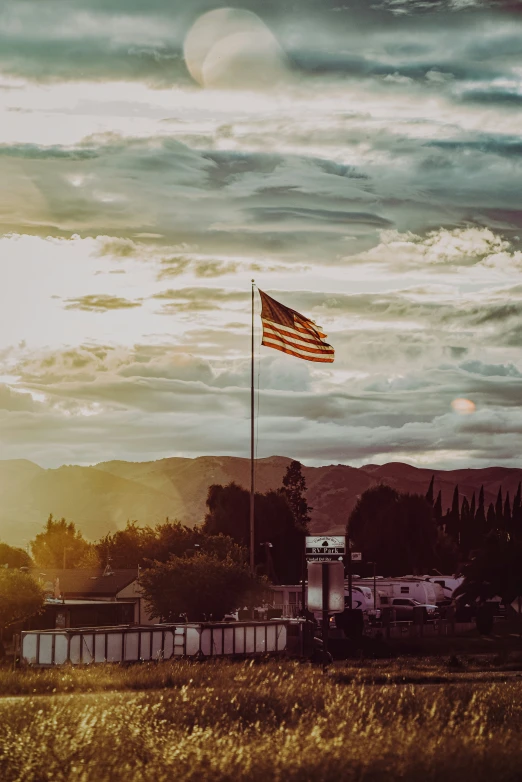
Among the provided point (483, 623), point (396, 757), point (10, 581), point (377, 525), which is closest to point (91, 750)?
point (396, 757)

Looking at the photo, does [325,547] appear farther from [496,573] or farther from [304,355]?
[304,355]

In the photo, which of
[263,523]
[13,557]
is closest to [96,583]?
[263,523]

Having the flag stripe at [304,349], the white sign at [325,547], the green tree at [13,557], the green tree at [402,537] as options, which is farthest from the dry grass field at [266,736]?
the green tree at [13,557]

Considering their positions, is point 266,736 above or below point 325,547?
below

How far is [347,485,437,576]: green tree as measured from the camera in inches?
5354

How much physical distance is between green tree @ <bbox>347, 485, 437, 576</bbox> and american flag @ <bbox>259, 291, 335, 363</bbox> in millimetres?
83158

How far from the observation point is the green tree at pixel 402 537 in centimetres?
13600

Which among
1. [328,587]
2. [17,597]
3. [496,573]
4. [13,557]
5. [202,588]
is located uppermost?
[328,587]

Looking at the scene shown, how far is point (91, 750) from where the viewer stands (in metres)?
16.0

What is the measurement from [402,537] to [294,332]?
86.2m

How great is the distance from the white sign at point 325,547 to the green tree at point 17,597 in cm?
1791

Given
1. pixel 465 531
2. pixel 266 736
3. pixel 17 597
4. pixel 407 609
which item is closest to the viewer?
pixel 266 736

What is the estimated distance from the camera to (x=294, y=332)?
55.0 meters

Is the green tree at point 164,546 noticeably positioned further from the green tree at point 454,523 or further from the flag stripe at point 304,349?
the green tree at point 454,523
